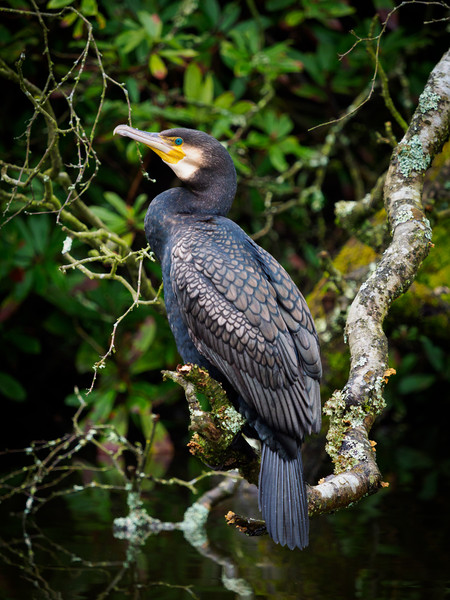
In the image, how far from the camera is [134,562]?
3.47m

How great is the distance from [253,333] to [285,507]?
1.84 ft

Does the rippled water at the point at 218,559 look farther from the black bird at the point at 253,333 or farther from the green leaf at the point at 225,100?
the green leaf at the point at 225,100

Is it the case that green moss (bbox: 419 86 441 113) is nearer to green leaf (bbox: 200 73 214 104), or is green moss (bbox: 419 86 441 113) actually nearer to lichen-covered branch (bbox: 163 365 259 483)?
lichen-covered branch (bbox: 163 365 259 483)

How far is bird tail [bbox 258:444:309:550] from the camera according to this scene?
203 centimetres

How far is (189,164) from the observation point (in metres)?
2.78

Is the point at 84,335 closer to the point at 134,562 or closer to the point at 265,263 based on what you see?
the point at 134,562

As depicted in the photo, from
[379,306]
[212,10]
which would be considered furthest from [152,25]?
[379,306]

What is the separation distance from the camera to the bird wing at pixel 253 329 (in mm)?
2316

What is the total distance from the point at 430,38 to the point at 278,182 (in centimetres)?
187

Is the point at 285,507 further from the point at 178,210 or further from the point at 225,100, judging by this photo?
the point at 225,100

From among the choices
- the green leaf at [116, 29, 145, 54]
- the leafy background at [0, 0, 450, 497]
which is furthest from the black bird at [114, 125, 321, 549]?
the green leaf at [116, 29, 145, 54]

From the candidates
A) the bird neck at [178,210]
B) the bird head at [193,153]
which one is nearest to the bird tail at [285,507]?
the bird neck at [178,210]

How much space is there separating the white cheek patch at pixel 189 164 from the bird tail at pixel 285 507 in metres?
1.16

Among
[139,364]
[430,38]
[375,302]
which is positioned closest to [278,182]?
[139,364]
